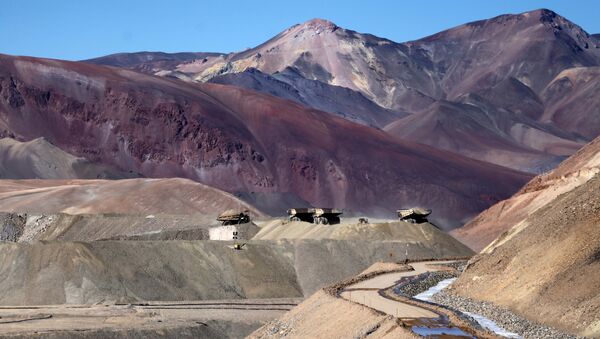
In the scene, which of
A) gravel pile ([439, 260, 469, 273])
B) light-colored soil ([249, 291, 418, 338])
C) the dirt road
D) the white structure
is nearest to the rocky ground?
the dirt road

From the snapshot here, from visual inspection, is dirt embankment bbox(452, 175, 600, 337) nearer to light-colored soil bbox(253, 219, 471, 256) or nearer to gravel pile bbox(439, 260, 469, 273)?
gravel pile bbox(439, 260, 469, 273)

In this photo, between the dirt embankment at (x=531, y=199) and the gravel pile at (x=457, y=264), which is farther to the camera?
the dirt embankment at (x=531, y=199)

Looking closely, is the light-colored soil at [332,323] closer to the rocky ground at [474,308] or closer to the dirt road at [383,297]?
the dirt road at [383,297]

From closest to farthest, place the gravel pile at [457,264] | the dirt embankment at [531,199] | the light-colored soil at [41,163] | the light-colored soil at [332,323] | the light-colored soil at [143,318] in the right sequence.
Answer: the light-colored soil at [332,323] < the light-colored soil at [143,318] < the gravel pile at [457,264] < the dirt embankment at [531,199] < the light-colored soil at [41,163]

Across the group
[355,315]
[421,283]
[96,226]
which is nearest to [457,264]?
[421,283]

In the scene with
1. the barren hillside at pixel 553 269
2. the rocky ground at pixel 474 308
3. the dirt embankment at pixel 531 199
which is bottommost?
the dirt embankment at pixel 531 199

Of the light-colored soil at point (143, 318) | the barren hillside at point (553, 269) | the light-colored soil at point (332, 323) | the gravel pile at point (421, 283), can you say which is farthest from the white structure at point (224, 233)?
the light-colored soil at point (332, 323)

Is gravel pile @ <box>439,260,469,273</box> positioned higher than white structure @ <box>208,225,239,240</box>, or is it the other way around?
gravel pile @ <box>439,260,469,273</box>
